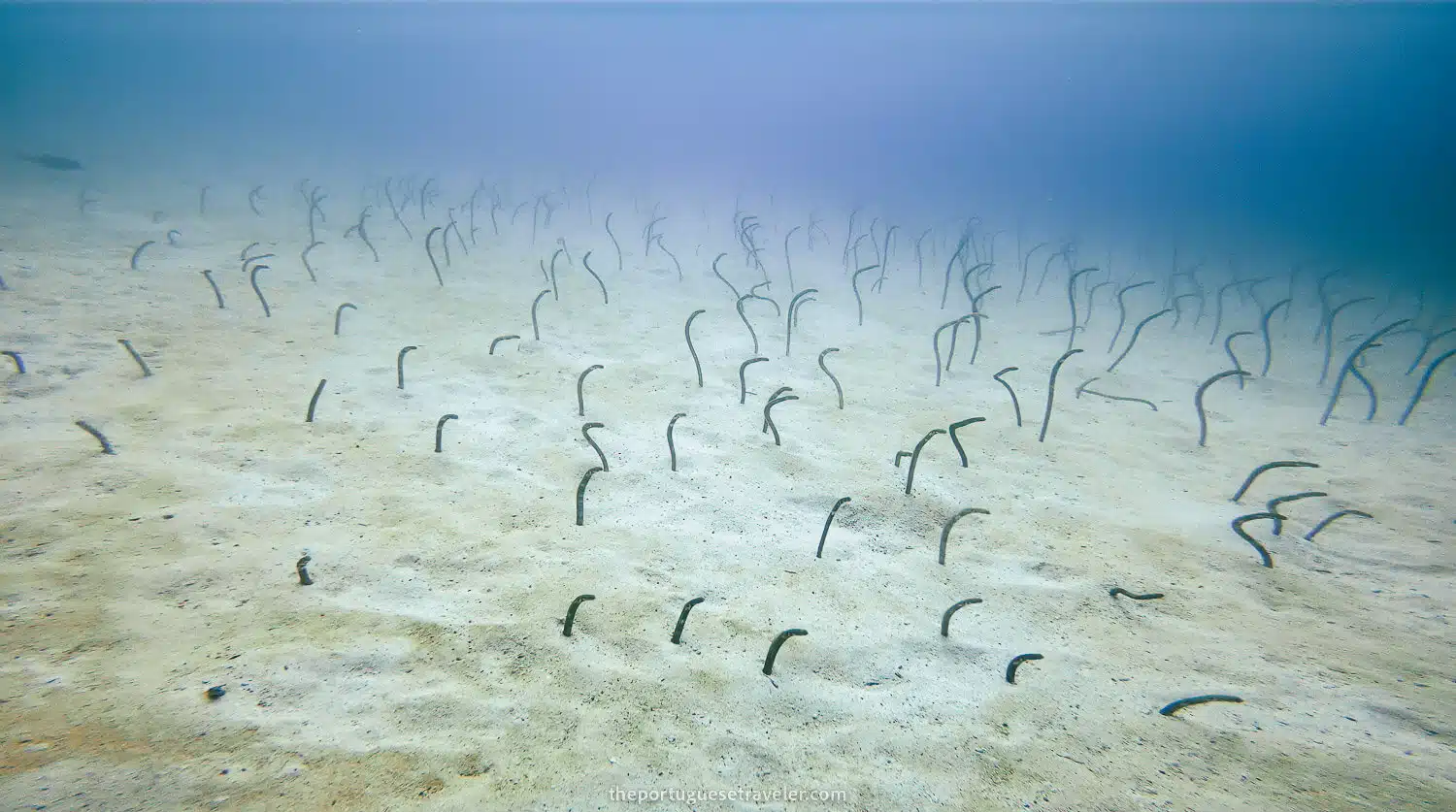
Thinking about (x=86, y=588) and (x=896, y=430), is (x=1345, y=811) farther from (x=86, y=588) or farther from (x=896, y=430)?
(x=86, y=588)

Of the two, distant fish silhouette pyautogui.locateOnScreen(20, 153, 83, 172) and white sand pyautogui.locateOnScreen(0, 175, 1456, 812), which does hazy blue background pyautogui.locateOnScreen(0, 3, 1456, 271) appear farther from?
white sand pyautogui.locateOnScreen(0, 175, 1456, 812)

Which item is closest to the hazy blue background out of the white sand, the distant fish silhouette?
the distant fish silhouette

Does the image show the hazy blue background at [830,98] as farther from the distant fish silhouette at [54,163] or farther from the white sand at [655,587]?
the white sand at [655,587]

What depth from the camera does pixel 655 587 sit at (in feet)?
9.60

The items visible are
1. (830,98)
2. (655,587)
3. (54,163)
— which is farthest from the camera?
(830,98)

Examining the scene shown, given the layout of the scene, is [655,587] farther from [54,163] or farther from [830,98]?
[830,98]

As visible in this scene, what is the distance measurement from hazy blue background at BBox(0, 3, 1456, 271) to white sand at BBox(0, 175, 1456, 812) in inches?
836

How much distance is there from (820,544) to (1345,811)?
2172 millimetres

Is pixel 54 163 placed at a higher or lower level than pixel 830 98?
lower

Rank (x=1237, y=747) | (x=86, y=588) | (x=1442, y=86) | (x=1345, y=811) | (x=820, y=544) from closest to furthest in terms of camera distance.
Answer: (x=1345, y=811) < (x=1237, y=747) < (x=86, y=588) < (x=820, y=544) < (x=1442, y=86)

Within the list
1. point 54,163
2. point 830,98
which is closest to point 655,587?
point 54,163

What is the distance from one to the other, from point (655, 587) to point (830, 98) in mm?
117301

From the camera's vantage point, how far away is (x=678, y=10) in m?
50.4

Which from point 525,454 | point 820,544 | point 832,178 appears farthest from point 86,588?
point 832,178
